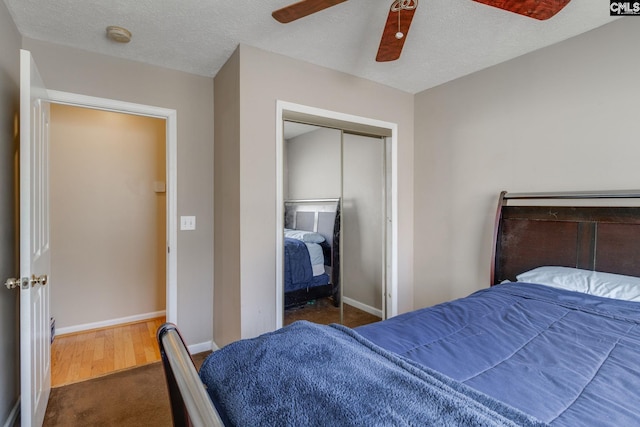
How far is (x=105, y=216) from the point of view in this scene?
3258 mm

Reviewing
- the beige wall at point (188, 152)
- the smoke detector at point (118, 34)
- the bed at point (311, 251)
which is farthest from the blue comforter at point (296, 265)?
the smoke detector at point (118, 34)

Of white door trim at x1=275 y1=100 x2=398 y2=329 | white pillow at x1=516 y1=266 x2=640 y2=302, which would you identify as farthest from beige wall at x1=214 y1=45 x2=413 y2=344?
white pillow at x1=516 y1=266 x2=640 y2=302

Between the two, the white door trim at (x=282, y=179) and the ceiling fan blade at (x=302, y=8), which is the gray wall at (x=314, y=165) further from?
the ceiling fan blade at (x=302, y=8)

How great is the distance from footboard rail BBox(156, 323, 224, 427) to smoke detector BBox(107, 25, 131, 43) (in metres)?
2.05

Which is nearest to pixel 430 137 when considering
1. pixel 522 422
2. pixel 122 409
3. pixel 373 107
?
pixel 373 107

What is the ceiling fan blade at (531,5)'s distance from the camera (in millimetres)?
1359

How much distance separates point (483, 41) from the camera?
222cm

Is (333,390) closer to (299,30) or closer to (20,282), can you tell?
(20,282)

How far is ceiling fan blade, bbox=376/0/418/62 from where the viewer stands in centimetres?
143

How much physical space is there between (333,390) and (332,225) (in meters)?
1.97

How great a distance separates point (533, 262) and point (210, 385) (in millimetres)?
2269

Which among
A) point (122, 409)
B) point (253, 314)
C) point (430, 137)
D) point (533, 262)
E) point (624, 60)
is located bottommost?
point (122, 409)

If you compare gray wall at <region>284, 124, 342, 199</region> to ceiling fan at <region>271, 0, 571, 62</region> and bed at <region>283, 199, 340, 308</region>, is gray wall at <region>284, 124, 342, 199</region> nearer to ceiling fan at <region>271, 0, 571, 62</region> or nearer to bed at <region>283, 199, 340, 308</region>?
bed at <region>283, 199, 340, 308</region>

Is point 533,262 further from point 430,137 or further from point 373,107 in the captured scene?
point 373,107
